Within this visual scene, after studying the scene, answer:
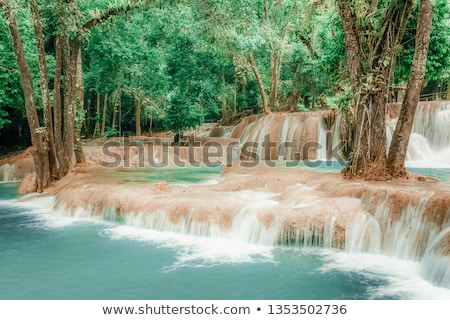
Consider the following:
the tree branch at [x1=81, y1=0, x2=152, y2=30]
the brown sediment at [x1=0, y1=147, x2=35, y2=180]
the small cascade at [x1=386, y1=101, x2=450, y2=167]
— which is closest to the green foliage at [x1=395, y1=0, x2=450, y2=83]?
the small cascade at [x1=386, y1=101, x2=450, y2=167]

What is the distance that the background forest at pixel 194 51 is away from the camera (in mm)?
11528

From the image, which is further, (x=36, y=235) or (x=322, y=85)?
(x=322, y=85)

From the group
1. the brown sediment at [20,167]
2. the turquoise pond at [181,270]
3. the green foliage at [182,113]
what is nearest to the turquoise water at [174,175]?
the green foliage at [182,113]

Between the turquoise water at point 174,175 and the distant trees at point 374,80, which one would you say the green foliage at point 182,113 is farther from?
the distant trees at point 374,80

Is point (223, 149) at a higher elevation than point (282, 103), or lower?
lower

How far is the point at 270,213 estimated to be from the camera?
7328mm

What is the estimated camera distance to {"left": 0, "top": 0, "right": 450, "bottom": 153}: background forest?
37.8ft

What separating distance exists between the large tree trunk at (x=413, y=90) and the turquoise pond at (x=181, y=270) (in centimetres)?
283

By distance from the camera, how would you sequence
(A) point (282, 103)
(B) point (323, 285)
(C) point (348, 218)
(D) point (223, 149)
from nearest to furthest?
(B) point (323, 285) < (C) point (348, 218) < (D) point (223, 149) < (A) point (282, 103)

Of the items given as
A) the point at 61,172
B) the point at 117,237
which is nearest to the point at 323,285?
the point at 117,237

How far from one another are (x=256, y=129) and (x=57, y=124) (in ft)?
29.8

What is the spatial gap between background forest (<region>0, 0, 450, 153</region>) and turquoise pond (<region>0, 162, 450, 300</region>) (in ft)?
16.2

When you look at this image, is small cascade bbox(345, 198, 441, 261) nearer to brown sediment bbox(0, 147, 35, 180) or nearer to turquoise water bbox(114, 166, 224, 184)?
turquoise water bbox(114, 166, 224, 184)

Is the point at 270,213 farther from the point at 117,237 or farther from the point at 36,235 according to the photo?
the point at 36,235
